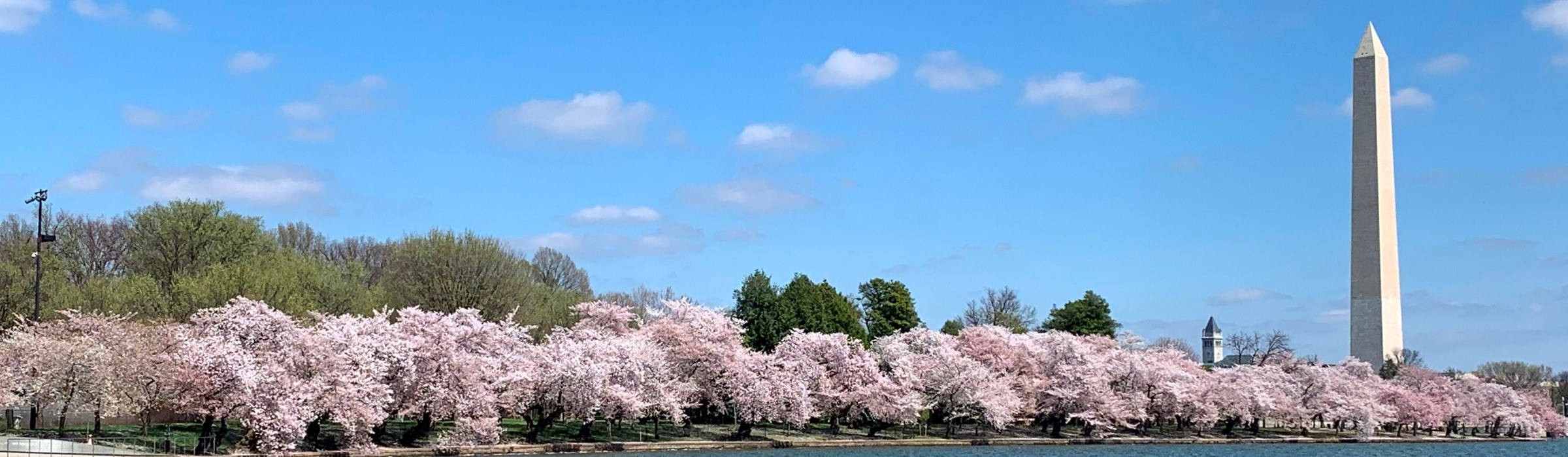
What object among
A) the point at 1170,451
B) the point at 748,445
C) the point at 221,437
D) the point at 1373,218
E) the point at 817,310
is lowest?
the point at 1170,451

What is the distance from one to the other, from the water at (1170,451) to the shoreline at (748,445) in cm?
115

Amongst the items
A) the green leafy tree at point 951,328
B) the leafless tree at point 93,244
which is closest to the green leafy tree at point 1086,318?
the green leafy tree at point 951,328

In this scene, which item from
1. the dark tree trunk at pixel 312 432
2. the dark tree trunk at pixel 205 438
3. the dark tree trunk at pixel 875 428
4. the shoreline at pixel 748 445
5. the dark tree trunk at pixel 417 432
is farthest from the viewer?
the dark tree trunk at pixel 875 428

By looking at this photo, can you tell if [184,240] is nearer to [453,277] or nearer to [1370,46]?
[453,277]

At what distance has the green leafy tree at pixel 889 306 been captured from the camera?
93188 mm

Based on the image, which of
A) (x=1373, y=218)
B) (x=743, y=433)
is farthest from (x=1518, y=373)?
(x=743, y=433)

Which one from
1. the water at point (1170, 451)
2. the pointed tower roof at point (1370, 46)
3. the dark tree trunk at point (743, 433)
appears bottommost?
the water at point (1170, 451)

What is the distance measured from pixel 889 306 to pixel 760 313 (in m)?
20.4

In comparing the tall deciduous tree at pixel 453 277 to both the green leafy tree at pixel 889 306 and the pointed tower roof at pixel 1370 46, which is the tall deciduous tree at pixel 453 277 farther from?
the pointed tower roof at pixel 1370 46

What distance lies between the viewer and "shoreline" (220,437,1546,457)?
162ft

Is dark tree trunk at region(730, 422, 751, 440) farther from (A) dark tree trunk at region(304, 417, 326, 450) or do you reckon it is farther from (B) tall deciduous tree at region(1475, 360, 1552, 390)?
(B) tall deciduous tree at region(1475, 360, 1552, 390)

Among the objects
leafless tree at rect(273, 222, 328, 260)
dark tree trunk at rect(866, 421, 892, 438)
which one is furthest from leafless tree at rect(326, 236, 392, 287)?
dark tree trunk at rect(866, 421, 892, 438)

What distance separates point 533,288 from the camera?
78.9 metres

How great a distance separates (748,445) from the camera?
5888 centimetres
